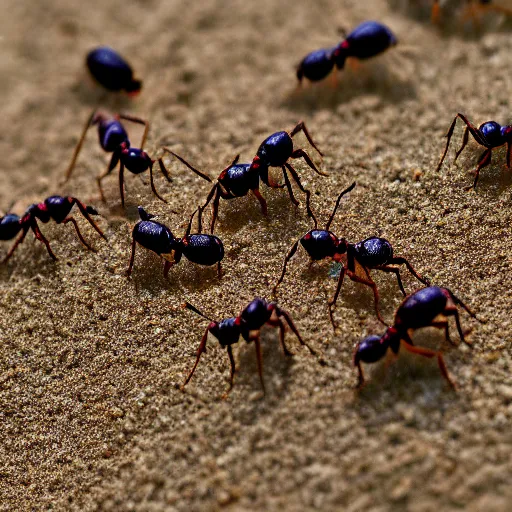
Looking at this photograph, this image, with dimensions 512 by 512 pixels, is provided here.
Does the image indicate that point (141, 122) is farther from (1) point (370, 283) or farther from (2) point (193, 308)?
(1) point (370, 283)

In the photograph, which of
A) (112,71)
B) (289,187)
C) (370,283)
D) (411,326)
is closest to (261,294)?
(370,283)

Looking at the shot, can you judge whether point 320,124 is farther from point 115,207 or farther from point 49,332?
point 49,332

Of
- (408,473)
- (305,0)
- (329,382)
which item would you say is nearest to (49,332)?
(329,382)

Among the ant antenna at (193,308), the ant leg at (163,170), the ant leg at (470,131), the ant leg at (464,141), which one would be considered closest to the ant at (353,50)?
the ant leg at (470,131)

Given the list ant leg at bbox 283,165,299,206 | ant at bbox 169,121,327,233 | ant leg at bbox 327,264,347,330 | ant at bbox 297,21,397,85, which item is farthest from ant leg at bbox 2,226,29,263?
ant at bbox 297,21,397,85

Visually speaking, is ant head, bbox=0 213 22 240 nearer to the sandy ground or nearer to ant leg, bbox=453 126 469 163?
the sandy ground

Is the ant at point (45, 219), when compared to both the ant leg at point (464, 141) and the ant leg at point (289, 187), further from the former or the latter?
the ant leg at point (464, 141)
